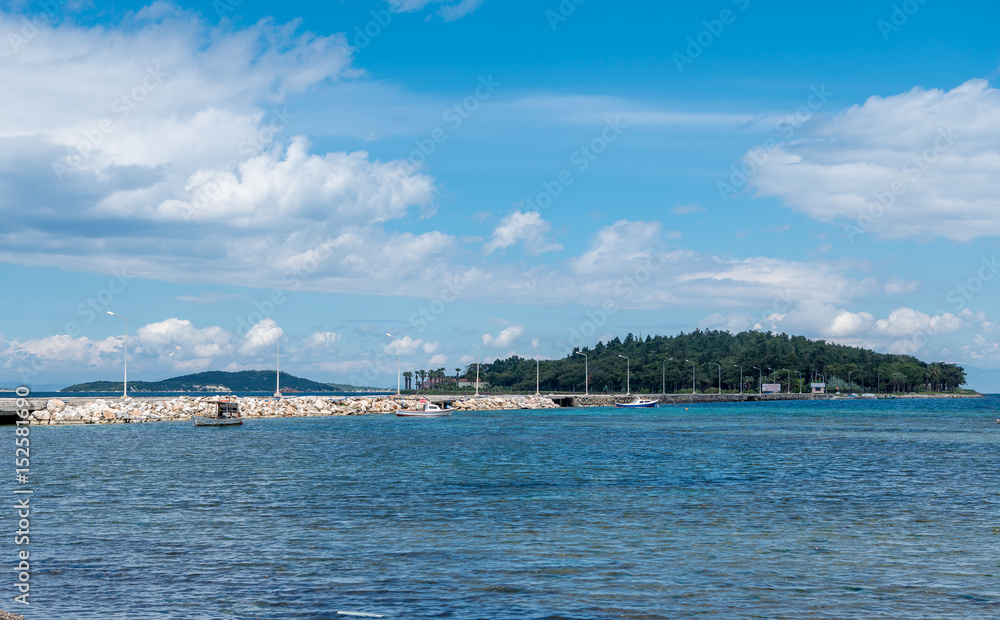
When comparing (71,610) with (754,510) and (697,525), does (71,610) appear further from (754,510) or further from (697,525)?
(754,510)

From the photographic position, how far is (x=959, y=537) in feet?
78.3

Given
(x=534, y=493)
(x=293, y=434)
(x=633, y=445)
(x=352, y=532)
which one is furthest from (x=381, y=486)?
(x=293, y=434)

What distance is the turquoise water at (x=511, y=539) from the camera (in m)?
16.6

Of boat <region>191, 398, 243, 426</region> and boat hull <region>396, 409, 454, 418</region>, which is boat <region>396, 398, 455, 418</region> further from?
boat <region>191, 398, 243, 426</region>

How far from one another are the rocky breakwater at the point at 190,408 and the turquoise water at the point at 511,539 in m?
49.1

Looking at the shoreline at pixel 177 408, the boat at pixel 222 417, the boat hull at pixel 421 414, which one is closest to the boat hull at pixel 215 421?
the boat at pixel 222 417

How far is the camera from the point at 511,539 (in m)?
23.5

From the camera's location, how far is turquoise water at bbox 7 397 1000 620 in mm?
16625

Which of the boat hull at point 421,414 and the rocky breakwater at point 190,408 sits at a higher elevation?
the rocky breakwater at point 190,408

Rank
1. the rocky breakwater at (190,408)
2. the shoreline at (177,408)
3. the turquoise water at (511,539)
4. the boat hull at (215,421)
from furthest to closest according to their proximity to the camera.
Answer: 1. the rocky breakwater at (190,408)
2. the shoreline at (177,408)
3. the boat hull at (215,421)
4. the turquoise water at (511,539)

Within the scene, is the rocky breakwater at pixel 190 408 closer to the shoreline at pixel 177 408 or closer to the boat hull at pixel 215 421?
the shoreline at pixel 177 408

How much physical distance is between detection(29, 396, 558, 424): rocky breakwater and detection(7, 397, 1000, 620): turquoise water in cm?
4914

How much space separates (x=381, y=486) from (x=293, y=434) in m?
46.4

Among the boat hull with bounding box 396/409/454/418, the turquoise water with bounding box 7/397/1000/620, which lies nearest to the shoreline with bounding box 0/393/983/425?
the boat hull with bounding box 396/409/454/418
